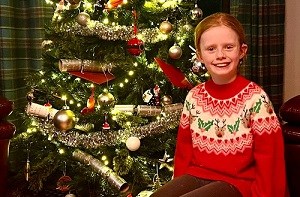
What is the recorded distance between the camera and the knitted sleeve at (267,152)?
1545 mm

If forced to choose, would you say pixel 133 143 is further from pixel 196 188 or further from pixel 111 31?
pixel 196 188

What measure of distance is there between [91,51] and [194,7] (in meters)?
0.63

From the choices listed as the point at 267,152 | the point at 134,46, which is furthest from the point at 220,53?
the point at 134,46

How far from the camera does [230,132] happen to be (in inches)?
63.2

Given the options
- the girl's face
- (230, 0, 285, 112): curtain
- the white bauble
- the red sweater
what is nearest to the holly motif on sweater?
the red sweater

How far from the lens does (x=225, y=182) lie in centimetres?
159

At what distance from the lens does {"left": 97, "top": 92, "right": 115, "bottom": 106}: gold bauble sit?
92.7 inches

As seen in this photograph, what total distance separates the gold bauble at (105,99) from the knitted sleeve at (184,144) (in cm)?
66

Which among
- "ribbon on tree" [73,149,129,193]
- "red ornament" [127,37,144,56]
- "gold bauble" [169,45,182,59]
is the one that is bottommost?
"ribbon on tree" [73,149,129,193]

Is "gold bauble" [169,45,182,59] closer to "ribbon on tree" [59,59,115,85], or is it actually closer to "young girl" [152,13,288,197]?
"ribbon on tree" [59,59,115,85]

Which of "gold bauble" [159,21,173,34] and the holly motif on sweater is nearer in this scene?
the holly motif on sweater

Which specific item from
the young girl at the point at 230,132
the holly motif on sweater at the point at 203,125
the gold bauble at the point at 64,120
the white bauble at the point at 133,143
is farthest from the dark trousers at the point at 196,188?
the gold bauble at the point at 64,120

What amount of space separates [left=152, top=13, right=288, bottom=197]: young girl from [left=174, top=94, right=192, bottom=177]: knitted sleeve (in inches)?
2.2

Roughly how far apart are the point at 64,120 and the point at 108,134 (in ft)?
0.81
